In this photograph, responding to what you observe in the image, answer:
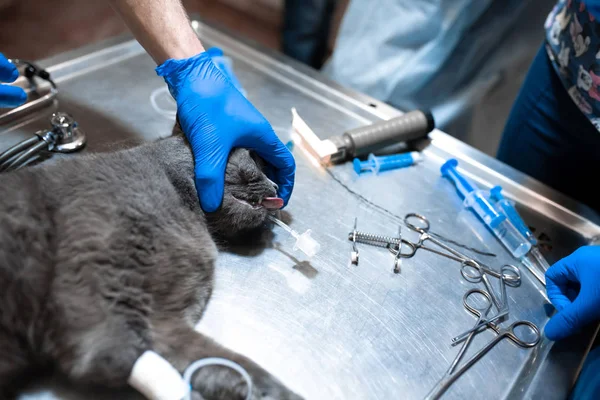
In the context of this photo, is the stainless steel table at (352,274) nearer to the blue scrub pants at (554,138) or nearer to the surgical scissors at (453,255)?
the surgical scissors at (453,255)

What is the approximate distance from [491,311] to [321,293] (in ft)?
1.14

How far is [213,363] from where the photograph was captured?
68 cm

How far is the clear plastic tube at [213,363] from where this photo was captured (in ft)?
2.17

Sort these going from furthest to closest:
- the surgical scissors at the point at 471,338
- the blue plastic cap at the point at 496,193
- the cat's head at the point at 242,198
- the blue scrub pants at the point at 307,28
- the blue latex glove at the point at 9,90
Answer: the blue scrub pants at the point at 307,28, the blue plastic cap at the point at 496,193, the blue latex glove at the point at 9,90, the cat's head at the point at 242,198, the surgical scissors at the point at 471,338

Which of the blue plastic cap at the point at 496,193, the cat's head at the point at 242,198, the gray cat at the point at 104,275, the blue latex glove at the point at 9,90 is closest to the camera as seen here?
the gray cat at the point at 104,275

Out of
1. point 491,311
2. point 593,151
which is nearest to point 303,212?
point 491,311

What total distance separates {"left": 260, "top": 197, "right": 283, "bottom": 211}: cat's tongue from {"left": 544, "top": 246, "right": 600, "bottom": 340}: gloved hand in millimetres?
576

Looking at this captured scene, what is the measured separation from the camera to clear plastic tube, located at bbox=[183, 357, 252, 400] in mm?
663

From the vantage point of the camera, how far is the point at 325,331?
32.6 inches

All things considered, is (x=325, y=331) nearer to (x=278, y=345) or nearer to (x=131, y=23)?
(x=278, y=345)

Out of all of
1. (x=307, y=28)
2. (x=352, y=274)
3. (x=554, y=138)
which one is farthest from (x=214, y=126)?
(x=307, y=28)

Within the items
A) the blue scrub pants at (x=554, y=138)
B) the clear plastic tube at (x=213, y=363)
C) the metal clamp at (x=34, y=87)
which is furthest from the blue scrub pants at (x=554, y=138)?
the metal clamp at (x=34, y=87)

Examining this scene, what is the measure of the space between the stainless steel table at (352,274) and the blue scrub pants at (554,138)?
13cm

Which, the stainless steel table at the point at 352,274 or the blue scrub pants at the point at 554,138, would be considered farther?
the blue scrub pants at the point at 554,138
